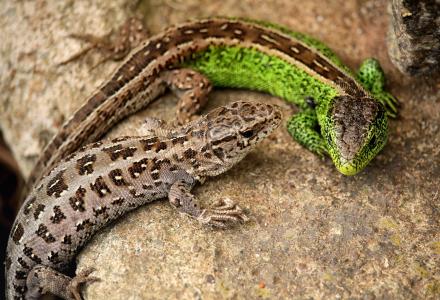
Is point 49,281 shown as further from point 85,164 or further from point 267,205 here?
point 267,205

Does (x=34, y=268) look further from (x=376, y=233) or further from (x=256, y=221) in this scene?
(x=376, y=233)

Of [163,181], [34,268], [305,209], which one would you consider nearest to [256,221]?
[305,209]

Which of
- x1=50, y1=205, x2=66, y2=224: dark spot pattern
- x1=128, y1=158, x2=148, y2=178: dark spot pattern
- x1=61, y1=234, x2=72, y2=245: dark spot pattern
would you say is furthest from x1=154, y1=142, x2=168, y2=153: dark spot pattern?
x1=61, y1=234, x2=72, y2=245: dark spot pattern

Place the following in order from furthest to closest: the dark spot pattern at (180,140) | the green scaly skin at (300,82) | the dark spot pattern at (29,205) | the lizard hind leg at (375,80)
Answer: the lizard hind leg at (375,80) < the green scaly skin at (300,82) < the dark spot pattern at (180,140) < the dark spot pattern at (29,205)

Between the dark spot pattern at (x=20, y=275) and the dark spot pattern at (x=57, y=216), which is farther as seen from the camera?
the dark spot pattern at (x=20, y=275)

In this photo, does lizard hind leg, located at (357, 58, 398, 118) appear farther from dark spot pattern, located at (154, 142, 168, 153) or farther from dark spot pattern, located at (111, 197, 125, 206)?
dark spot pattern, located at (111, 197, 125, 206)

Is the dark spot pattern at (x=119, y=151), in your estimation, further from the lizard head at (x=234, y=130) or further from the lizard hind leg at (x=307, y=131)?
the lizard hind leg at (x=307, y=131)

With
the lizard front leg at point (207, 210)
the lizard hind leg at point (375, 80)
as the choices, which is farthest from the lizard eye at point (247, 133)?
the lizard hind leg at point (375, 80)
